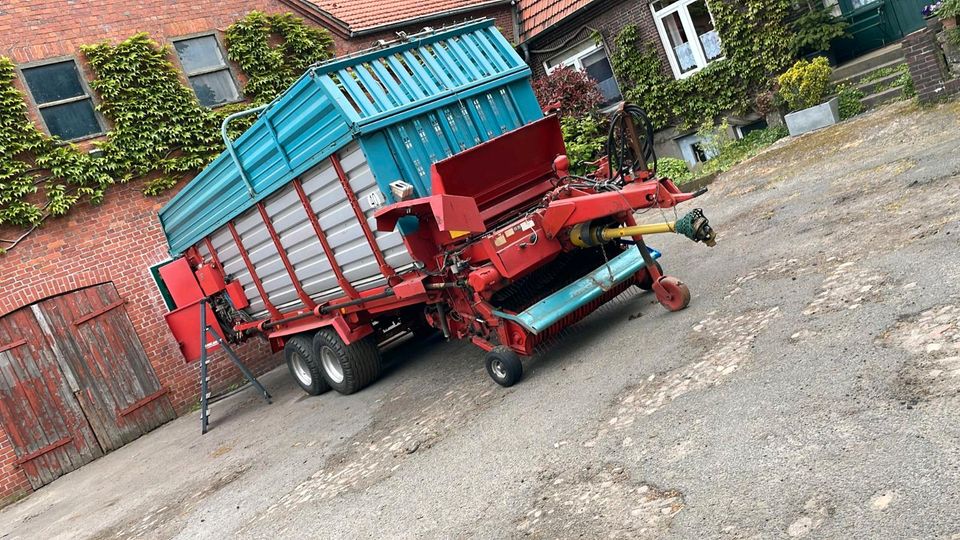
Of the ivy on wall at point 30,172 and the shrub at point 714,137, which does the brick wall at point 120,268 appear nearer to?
the ivy on wall at point 30,172

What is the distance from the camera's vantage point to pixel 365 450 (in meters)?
5.92

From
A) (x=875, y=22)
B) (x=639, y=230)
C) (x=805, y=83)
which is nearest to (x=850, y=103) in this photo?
(x=805, y=83)

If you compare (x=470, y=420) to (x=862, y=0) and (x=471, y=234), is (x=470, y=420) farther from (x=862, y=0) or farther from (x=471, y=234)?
(x=862, y=0)

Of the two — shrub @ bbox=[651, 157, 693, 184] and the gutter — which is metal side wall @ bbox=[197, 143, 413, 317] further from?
shrub @ bbox=[651, 157, 693, 184]

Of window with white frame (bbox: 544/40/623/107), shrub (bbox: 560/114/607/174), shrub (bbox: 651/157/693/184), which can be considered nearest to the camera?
shrub (bbox: 651/157/693/184)

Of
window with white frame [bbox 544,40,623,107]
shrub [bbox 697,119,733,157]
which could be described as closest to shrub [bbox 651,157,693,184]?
shrub [bbox 697,119,733,157]

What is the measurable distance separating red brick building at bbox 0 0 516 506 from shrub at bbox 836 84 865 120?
33.4 ft

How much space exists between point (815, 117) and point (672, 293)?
23.6 feet

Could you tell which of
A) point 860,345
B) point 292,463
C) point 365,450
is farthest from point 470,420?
point 860,345

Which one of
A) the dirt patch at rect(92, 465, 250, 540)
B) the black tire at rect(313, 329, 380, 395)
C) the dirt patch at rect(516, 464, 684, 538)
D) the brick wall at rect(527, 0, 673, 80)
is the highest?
the brick wall at rect(527, 0, 673, 80)

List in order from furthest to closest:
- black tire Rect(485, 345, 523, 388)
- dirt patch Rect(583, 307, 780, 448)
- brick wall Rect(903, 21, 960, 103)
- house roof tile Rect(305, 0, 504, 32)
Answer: house roof tile Rect(305, 0, 504, 32) → brick wall Rect(903, 21, 960, 103) → black tire Rect(485, 345, 523, 388) → dirt patch Rect(583, 307, 780, 448)

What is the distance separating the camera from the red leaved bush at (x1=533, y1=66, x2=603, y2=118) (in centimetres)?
1535

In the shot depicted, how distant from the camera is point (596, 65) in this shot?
1633 cm

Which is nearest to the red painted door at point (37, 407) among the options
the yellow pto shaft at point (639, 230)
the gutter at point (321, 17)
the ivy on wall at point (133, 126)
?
the ivy on wall at point (133, 126)
